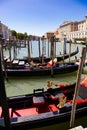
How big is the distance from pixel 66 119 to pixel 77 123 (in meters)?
0.43

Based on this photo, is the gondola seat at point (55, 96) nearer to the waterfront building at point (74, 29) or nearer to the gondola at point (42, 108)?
the gondola at point (42, 108)

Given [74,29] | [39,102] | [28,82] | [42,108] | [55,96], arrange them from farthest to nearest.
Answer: [74,29] → [28,82] → [55,96] → [42,108] → [39,102]

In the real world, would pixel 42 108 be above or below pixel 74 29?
below

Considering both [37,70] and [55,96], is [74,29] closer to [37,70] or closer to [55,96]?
[37,70]

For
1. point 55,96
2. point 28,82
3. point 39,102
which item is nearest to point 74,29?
point 28,82

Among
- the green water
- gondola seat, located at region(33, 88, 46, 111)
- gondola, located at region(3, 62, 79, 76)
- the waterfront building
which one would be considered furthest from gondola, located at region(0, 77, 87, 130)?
the waterfront building

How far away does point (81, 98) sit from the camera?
4629 mm

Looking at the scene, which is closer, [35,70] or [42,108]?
[42,108]

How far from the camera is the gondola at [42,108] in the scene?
3.57m

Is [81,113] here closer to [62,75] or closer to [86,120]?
[86,120]

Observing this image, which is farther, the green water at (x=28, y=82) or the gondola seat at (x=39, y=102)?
the green water at (x=28, y=82)

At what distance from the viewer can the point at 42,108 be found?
14.2 feet

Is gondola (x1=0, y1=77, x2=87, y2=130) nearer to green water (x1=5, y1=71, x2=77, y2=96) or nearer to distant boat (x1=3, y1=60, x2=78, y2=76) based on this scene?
green water (x1=5, y1=71, x2=77, y2=96)

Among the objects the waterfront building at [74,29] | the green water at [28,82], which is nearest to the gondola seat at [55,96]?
the green water at [28,82]
